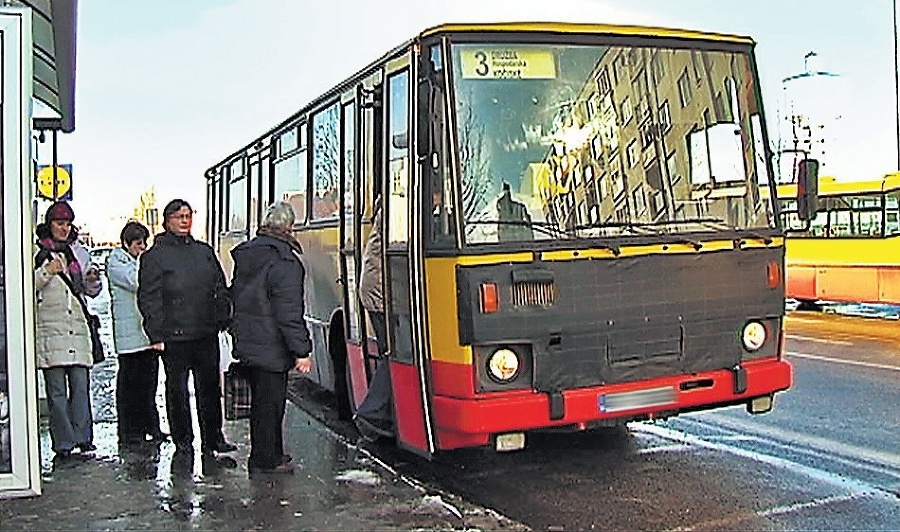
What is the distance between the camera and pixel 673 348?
7336mm

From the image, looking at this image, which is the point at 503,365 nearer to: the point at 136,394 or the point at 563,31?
the point at 563,31

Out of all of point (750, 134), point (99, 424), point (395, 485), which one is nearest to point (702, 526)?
point (395, 485)

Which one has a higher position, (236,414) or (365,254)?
(365,254)

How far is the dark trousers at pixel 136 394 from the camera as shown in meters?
9.27

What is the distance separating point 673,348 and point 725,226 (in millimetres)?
918

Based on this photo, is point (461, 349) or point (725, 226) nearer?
point (461, 349)

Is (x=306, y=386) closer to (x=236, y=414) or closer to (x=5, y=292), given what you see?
(x=236, y=414)

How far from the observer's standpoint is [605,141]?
7.38 meters

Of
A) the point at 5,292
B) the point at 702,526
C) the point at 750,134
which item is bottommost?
the point at 702,526

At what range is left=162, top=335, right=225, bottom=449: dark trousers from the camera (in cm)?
848

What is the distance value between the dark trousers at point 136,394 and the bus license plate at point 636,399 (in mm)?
3947

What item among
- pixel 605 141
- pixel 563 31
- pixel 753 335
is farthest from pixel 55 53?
pixel 753 335

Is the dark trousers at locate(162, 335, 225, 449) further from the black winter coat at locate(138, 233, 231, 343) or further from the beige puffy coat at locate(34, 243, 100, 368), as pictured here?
the beige puffy coat at locate(34, 243, 100, 368)

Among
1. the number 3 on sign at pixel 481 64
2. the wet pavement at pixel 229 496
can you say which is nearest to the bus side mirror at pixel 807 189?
the number 3 on sign at pixel 481 64
